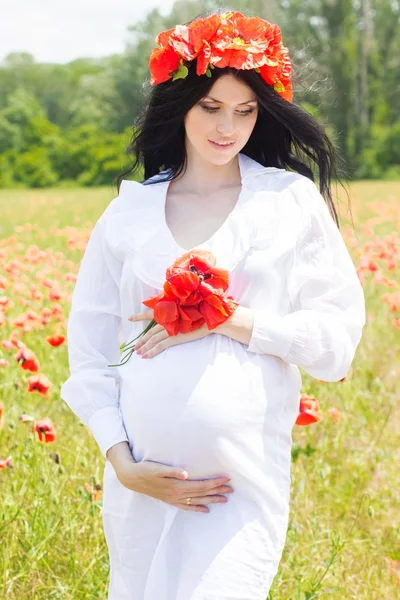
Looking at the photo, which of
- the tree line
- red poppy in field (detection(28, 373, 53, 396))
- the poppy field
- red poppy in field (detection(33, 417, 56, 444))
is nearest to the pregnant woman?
the poppy field

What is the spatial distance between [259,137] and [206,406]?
776 mm

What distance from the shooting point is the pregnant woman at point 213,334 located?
1814 millimetres

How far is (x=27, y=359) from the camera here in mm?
2924

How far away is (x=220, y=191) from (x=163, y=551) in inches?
33.0

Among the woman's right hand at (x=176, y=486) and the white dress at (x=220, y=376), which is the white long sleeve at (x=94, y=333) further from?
the woman's right hand at (x=176, y=486)

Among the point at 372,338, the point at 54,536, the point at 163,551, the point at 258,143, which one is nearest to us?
the point at 163,551

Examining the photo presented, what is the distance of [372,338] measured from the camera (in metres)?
5.23

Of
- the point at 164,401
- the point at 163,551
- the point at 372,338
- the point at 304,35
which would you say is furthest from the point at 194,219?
the point at 304,35

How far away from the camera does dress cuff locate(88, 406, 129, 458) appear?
76.1 inches

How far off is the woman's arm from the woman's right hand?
0.29 meters

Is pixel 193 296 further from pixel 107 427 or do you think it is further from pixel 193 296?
pixel 107 427

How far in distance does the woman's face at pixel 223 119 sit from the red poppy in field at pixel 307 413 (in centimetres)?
86

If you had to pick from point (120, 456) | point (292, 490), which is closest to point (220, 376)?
point (120, 456)

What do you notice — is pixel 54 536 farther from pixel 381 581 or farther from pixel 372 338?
pixel 372 338
